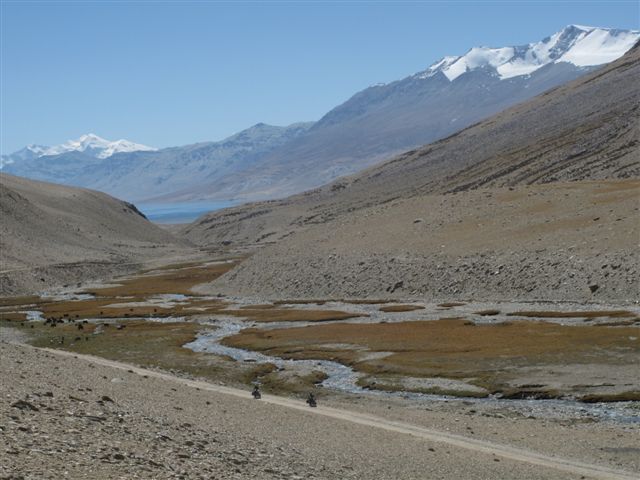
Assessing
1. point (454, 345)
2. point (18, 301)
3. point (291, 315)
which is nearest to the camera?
point (454, 345)

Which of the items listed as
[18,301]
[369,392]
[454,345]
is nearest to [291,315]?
[454,345]

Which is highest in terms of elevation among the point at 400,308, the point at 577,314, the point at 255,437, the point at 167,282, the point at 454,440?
the point at 167,282

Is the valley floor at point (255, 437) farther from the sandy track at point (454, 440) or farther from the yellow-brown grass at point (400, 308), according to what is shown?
the yellow-brown grass at point (400, 308)

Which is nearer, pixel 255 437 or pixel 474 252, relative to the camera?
pixel 255 437

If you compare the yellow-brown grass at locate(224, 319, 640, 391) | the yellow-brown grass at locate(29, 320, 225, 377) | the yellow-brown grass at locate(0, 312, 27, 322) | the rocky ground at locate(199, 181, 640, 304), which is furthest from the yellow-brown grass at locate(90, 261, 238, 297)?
the yellow-brown grass at locate(224, 319, 640, 391)

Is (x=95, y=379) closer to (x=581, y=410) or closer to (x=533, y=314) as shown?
(x=581, y=410)

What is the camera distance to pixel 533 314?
75.9 m

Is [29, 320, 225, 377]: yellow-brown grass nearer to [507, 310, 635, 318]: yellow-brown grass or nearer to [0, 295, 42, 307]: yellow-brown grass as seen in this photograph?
[507, 310, 635, 318]: yellow-brown grass

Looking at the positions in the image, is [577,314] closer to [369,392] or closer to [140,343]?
[369,392]

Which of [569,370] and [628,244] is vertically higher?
[628,244]

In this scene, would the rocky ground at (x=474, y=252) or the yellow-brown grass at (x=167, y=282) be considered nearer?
the rocky ground at (x=474, y=252)

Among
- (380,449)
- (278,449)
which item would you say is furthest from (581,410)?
(278,449)

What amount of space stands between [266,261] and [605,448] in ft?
313

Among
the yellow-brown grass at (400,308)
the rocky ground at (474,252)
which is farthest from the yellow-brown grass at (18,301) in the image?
the yellow-brown grass at (400,308)
